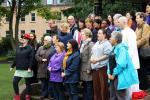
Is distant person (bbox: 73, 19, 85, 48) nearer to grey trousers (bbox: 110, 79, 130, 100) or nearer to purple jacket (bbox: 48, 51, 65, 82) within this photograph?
purple jacket (bbox: 48, 51, 65, 82)

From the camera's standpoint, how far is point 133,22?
1259 centimetres

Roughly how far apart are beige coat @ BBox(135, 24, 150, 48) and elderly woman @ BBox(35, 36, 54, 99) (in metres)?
2.89

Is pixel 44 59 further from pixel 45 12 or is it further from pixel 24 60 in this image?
pixel 45 12

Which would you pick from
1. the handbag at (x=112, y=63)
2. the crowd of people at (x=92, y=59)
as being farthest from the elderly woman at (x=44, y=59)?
the handbag at (x=112, y=63)

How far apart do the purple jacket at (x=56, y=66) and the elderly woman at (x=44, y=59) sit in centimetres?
62

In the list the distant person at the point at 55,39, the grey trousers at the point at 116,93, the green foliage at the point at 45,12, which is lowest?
the grey trousers at the point at 116,93

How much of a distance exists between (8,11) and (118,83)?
153 ft

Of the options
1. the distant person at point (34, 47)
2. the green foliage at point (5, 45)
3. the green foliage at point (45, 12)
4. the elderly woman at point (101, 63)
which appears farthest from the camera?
the green foliage at point (5, 45)

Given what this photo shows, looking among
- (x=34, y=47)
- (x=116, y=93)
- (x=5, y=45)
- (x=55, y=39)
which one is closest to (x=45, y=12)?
(x=5, y=45)

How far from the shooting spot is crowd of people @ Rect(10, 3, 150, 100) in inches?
412

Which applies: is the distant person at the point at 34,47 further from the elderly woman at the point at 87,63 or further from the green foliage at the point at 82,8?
the green foliage at the point at 82,8

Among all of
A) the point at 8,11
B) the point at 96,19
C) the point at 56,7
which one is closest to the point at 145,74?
the point at 96,19

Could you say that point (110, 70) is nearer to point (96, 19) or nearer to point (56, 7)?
point (96, 19)

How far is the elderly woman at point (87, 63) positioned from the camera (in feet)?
39.3
